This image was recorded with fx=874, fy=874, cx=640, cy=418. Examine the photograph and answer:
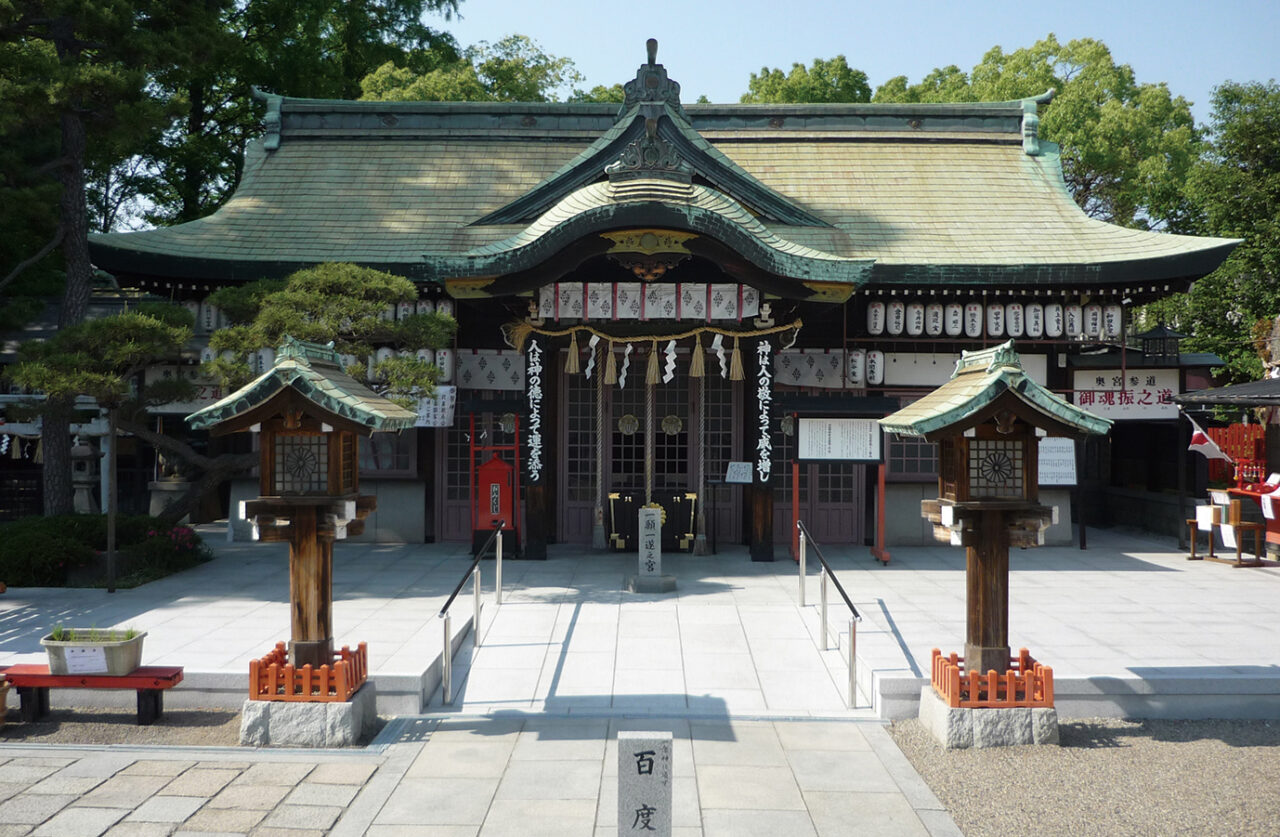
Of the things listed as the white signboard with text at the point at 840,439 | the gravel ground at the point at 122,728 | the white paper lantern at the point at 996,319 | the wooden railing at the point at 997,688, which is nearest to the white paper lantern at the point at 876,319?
the white paper lantern at the point at 996,319

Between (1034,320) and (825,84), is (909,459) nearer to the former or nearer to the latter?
(1034,320)

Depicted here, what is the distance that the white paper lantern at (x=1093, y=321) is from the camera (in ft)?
51.4

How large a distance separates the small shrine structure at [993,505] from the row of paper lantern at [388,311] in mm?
9714

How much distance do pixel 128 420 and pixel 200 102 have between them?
18.6 metres

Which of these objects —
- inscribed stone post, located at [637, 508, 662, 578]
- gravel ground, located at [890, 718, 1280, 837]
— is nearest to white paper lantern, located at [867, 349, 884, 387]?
inscribed stone post, located at [637, 508, 662, 578]

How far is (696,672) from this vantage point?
9086 mm

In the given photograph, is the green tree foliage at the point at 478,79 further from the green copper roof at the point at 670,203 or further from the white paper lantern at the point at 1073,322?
the white paper lantern at the point at 1073,322

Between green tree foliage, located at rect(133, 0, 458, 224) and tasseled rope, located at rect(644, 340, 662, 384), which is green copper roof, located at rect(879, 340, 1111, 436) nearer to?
tasseled rope, located at rect(644, 340, 662, 384)

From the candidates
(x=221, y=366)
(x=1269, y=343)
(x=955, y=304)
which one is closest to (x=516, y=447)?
(x=221, y=366)

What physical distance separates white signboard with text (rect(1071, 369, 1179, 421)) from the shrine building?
41mm

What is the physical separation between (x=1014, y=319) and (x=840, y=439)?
14.2 ft

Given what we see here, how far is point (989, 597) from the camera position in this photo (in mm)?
7582

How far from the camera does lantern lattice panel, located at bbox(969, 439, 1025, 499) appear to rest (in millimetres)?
7648

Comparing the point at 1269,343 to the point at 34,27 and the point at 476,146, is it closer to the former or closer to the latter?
the point at 476,146
